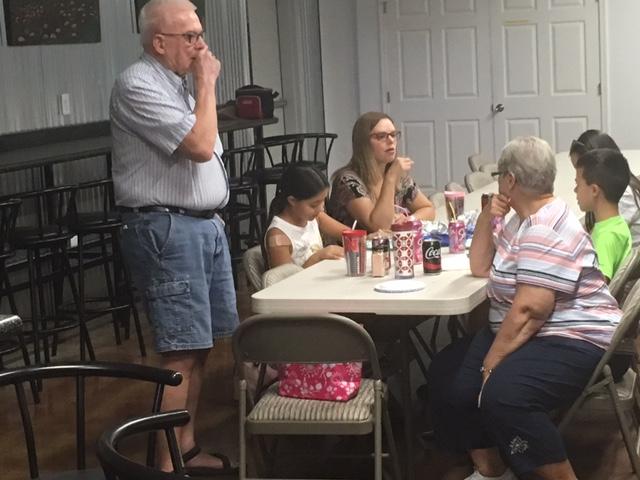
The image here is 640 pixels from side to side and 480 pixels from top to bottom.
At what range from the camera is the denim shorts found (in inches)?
145

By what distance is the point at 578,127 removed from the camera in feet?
31.5

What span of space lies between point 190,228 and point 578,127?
645cm

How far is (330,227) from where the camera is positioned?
4.87 m

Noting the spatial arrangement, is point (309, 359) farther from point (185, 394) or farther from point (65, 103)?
point (65, 103)

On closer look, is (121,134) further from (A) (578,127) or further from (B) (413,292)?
(A) (578,127)

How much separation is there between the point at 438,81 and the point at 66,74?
382 cm

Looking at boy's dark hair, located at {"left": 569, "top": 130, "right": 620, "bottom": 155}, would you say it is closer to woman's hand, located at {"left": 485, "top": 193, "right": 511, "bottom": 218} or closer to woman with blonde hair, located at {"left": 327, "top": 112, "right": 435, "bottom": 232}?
woman with blonde hair, located at {"left": 327, "top": 112, "right": 435, "bottom": 232}

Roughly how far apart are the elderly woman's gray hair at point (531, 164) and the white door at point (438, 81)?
6.34 metres

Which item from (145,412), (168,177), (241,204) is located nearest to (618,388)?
(168,177)

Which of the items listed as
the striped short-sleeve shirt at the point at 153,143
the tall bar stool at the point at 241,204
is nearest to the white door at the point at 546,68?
the tall bar stool at the point at 241,204

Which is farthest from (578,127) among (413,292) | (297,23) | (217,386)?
(413,292)

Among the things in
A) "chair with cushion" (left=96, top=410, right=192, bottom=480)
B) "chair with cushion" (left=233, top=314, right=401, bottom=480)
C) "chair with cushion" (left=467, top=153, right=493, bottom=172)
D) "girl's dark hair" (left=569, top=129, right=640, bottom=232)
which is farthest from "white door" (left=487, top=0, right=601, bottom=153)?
"chair with cushion" (left=96, top=410, right=192, bottom=480)

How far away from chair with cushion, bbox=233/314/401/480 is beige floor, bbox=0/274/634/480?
2.09ft

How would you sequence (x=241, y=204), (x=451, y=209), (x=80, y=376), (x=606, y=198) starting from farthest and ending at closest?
(x=241, y=204) < (x=451, y=209) < (x=606, y=198) < (x=80, y=376)
